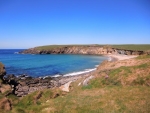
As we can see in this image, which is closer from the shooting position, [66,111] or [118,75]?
[66,111]

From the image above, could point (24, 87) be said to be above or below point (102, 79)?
below

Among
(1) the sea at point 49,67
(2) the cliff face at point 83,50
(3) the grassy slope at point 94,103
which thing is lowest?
(1) the sea at point 49,67

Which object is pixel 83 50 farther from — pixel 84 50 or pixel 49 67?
pixel 49 67

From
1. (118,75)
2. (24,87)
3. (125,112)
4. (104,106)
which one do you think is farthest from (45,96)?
(24,87)

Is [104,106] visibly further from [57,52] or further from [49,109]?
[57,52]

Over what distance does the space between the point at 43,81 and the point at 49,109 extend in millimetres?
31879

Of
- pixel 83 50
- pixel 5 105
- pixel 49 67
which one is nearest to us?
pixel 5 105

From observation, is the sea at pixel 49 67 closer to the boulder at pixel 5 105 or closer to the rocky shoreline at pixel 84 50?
the boulder at pixel 5 105

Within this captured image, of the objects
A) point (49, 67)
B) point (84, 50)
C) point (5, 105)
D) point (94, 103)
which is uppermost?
point (84, 50)

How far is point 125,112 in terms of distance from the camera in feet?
41.0

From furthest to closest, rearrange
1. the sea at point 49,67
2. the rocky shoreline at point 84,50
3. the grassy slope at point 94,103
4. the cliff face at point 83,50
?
the cliff face at point 83,50
the rocky shoreline at point 84,50
the sea at point 49,67
the grassy slope at point 94,103

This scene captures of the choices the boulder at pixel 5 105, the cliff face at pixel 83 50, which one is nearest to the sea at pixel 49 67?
the boulder at pixel 5 105

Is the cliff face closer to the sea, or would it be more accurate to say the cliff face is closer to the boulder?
the sea

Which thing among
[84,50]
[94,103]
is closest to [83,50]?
[84,50]
